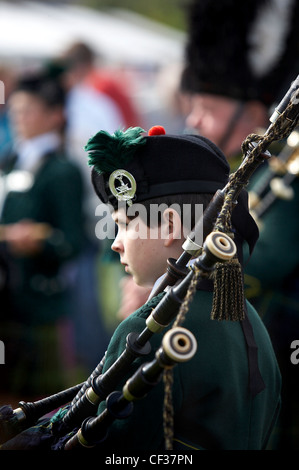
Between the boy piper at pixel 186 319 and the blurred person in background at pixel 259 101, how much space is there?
1587mm

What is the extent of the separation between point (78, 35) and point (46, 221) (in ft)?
12.7

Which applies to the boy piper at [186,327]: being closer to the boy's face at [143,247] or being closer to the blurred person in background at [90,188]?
the boy's face at [143,247]

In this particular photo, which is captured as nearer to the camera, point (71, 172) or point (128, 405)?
point (128, 405)

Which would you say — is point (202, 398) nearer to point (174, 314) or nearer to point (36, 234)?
point (174, 314)

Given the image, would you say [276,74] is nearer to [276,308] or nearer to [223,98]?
[223,98]

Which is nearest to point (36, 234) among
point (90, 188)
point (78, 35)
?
point (90, 188)

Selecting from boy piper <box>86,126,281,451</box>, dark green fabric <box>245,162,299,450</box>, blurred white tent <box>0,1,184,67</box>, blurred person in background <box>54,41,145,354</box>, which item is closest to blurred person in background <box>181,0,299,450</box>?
dark green fabric <box>245,162,299,450</box>

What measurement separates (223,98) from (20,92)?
153 cm

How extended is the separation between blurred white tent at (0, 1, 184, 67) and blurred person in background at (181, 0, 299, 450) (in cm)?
332

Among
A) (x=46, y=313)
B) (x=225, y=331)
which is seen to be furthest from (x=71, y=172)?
(x=225, y=331)

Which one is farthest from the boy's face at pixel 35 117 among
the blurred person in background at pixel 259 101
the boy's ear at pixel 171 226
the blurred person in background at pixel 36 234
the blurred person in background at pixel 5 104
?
the boy's ear at pixel 171 226

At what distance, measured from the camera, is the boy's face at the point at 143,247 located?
176 cm

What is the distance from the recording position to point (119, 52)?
7.96 m

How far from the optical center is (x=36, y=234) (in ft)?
15.1
